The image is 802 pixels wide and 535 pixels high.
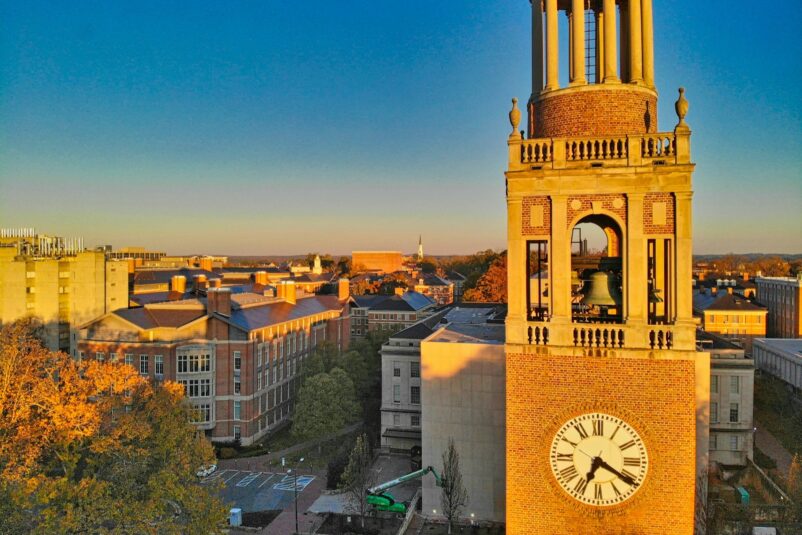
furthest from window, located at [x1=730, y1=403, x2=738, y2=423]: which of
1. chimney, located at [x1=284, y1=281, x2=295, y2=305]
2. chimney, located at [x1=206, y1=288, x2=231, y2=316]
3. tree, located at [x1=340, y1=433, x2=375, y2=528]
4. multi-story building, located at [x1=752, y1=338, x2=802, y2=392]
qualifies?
chimney, located at [x1=284, y1=281, x2=295, y2=305]

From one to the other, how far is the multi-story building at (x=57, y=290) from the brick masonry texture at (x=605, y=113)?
5846 cm

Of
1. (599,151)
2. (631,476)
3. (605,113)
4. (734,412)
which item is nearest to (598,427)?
(631,476)

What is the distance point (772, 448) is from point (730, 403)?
8.45m

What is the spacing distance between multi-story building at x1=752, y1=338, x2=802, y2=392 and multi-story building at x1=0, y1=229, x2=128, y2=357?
236 ft

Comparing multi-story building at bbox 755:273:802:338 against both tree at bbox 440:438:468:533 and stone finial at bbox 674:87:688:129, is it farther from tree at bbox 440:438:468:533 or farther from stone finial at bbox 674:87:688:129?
stone finial at bbox 674:87:688:129

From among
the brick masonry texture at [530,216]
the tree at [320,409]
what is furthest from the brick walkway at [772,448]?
the brick masonry texture at [530,216]

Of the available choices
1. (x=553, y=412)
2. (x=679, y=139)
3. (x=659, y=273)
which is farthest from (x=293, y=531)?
(x=679, y=139)

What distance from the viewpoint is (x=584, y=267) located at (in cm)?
1648

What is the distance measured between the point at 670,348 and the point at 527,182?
5491 millimetres

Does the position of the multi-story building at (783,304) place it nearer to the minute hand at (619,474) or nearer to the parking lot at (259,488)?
the parking lot at (259,488)

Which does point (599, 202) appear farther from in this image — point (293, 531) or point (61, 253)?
point (61, 253)

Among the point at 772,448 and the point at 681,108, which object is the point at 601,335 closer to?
the point at 681,108

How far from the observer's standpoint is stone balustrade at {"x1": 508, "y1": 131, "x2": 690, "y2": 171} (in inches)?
565

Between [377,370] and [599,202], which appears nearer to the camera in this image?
[599,202]
